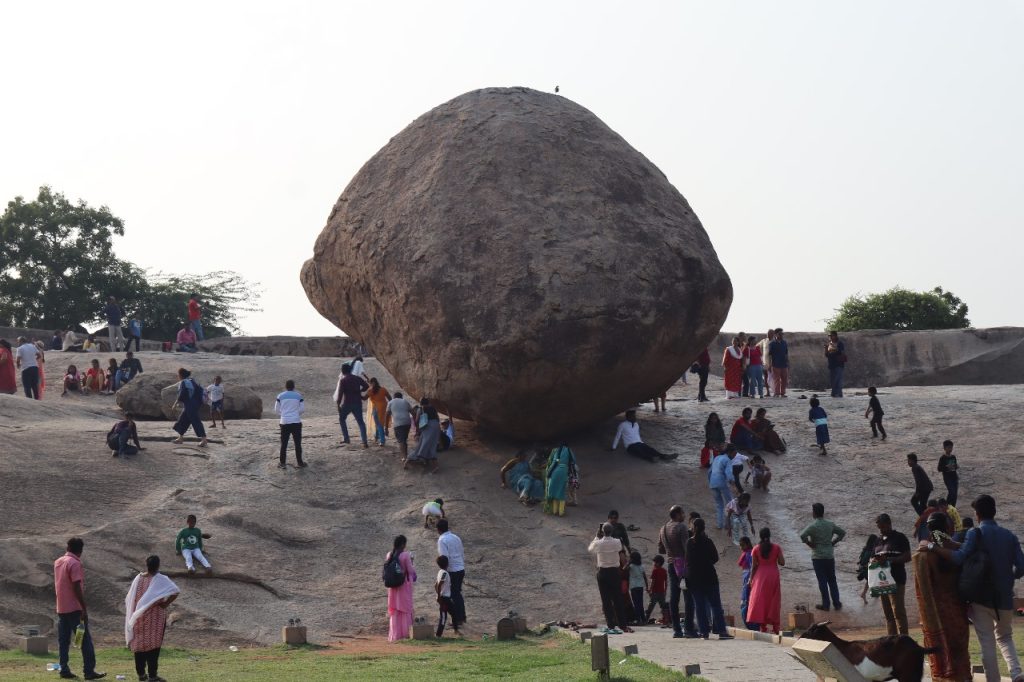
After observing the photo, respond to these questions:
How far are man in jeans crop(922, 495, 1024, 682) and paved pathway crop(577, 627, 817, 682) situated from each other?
1212 mm

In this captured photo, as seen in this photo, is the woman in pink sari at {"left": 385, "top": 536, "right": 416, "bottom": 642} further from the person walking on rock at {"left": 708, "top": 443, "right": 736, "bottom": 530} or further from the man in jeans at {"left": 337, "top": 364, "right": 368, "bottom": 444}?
the man in jeans at {"left": 337, "top": 364, "right": 368, "bottom": 444}

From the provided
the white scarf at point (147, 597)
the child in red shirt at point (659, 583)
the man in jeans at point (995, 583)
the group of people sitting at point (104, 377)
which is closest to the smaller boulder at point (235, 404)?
the group of people sitting at point (104, 377)

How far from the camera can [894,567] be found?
12422 mm

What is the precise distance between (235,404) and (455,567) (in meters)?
10.5

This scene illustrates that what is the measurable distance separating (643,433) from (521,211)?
4386 millimetres

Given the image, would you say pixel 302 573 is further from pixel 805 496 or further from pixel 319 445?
pixel 805 496

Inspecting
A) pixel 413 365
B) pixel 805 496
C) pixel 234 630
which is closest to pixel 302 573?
pixel 234 630

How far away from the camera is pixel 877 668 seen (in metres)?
8.37

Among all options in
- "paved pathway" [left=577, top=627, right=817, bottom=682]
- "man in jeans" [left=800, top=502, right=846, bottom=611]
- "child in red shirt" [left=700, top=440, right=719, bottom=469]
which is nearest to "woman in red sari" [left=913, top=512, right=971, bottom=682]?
"paved pathway" [left=577, top=627, right=817, bottom=682]

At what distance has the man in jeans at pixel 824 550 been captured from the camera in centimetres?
1568

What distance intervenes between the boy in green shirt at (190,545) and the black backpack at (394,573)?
2.84m

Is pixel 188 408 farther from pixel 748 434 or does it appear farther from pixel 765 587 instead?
pixel 765 587

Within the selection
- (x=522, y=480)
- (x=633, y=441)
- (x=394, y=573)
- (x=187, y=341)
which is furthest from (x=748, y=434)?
(x=187, y=341)

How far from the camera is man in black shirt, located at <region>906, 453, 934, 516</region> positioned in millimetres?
18734
